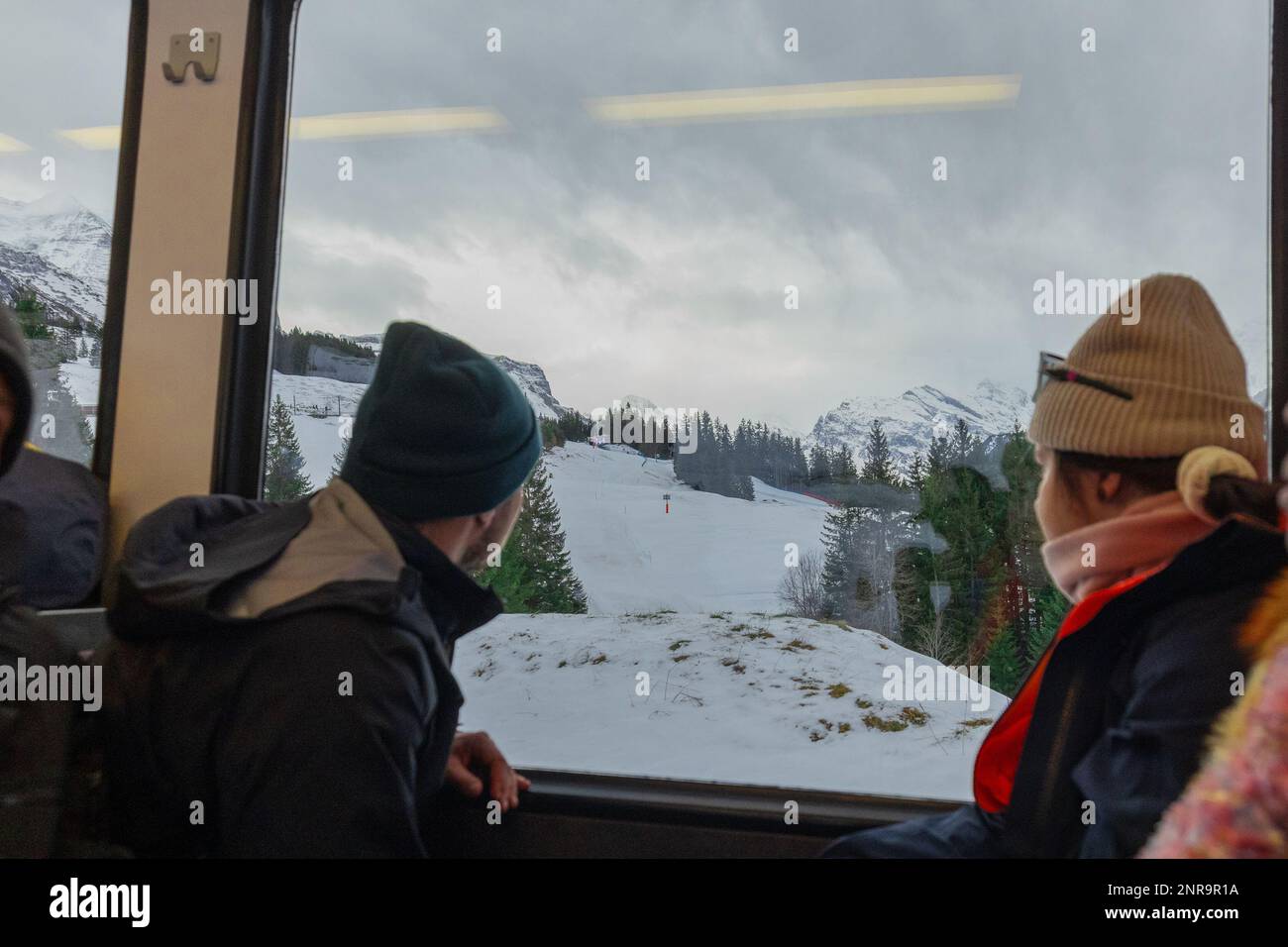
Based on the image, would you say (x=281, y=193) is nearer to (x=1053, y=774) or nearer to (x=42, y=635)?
(x=42, y=635)

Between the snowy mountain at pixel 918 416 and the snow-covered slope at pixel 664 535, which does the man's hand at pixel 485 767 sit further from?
the snowy mountain at pixel 918 416

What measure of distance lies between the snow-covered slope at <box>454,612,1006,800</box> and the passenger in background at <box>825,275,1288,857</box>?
30cm

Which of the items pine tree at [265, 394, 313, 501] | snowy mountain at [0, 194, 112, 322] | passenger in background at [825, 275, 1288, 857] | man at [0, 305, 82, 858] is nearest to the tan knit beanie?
passenger in background at [825, 275, 1288, 857]

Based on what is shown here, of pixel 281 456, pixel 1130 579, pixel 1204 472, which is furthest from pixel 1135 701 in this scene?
pixel 281 456

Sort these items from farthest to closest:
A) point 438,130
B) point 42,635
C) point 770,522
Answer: point 438,130
point 770,522
point 42,635

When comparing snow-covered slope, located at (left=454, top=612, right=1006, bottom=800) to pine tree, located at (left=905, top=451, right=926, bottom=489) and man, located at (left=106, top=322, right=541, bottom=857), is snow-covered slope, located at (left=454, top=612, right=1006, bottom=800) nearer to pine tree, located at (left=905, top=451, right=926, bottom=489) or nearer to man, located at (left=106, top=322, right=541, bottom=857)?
pine tree, located at (left=905, top=451, right=926, bottom=489)

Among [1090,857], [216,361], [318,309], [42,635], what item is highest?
[318,309]

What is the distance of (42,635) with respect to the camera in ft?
4.04

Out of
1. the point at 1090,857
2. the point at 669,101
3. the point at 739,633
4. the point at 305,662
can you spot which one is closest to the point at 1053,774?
the point at 1090,857

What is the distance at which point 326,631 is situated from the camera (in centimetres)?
95

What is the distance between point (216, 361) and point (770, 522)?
4.20 ft

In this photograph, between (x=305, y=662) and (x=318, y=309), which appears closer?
(x=305, y=662)
